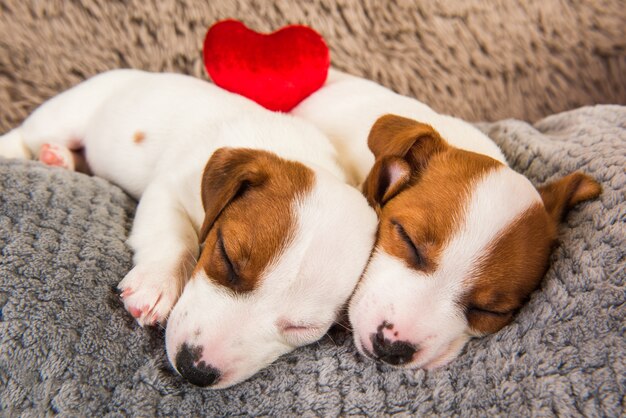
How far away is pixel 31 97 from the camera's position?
2783 millimetres

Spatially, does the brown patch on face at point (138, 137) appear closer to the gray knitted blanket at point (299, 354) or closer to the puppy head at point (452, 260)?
the gray knitted blanket at point (299, 354)

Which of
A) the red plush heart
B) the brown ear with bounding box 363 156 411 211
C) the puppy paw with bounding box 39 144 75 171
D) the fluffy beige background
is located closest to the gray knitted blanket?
the brown ear with bounding box 363 156 411 211

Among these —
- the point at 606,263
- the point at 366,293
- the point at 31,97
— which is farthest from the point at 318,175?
the point at 31,97

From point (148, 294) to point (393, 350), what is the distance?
71 cm

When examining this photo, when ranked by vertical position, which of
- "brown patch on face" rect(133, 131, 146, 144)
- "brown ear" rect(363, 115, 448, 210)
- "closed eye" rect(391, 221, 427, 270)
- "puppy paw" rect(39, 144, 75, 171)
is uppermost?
"brown ear" rect(363, 115, 448, 210)

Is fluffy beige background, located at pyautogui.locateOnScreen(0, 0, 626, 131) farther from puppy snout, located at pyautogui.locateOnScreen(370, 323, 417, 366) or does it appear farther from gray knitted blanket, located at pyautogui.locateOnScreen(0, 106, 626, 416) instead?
puppy snout, located at pyautogui.locateOnScreen(370, 323, 417, 366)

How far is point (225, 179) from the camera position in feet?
5.36

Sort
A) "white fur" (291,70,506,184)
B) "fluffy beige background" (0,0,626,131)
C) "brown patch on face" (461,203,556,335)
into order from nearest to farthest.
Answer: "brown patch on face" (461,203,556,335), "white fur" (291,70,506,184), "fluffy beige background" (0,0,626,131)

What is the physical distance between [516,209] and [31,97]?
2356 mm

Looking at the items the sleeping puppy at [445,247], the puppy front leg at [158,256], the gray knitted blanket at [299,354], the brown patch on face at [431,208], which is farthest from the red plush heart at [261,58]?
the gray knitted blanket at [299,354]

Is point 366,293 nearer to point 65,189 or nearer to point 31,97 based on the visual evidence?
point 65,189

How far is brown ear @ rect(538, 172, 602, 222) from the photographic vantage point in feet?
5.64

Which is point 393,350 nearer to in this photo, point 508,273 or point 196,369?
point 508,273

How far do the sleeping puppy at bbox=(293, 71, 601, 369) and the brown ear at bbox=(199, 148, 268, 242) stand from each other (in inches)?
15.7
